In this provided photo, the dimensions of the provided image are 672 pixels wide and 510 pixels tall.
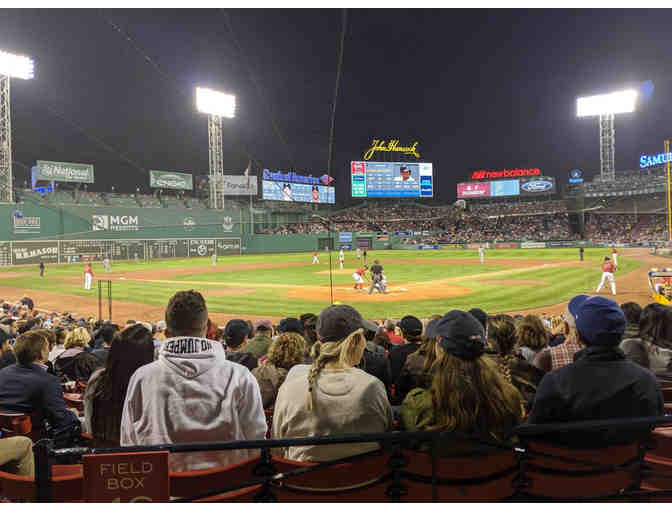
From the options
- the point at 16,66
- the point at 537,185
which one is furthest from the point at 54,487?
the point at 537,185

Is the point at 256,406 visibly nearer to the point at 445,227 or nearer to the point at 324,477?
the point at 324,477

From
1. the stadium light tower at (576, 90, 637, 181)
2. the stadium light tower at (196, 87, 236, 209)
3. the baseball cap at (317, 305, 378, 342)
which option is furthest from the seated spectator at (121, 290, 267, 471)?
the stadium light tower at (576, 90, 637, 181)

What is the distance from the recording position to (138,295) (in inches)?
830

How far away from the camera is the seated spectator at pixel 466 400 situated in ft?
7.00

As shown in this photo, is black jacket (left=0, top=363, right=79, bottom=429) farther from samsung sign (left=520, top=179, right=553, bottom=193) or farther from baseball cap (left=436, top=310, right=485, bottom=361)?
samsung sign (left=520, top=179, right=553, bottom=193)

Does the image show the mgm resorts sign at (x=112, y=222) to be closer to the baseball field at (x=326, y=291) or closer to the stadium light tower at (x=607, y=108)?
the baseball field at (x=326, y=291)

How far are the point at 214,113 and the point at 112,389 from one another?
56066 mm

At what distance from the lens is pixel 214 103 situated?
53594 mm

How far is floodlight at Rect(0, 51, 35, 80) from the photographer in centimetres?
3925

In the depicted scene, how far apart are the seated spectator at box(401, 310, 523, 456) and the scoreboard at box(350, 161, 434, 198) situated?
7655cm

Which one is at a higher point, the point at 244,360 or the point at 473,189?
the point at 473,189

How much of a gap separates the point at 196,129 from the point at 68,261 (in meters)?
30.0

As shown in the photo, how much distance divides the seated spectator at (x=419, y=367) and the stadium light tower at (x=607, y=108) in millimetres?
66867

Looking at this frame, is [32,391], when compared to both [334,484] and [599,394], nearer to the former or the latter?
[334,484]
